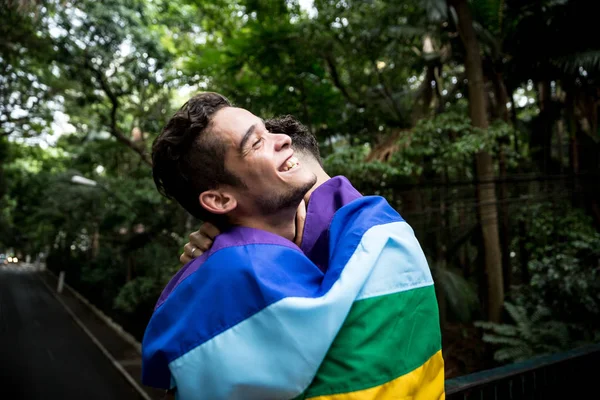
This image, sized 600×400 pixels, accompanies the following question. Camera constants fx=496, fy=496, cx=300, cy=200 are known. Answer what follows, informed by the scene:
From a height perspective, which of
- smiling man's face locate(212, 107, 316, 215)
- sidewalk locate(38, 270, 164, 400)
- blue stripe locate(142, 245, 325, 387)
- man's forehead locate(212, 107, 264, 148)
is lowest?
sidewalk locate(38, 270, 164, 400)

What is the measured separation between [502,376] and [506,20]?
337 inches

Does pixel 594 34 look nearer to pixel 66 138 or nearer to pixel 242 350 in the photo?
pixel 242 350

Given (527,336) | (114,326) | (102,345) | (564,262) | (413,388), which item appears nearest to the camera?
(413,388)

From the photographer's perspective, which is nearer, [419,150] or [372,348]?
[372,348]

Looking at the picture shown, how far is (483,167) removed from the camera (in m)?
8.30

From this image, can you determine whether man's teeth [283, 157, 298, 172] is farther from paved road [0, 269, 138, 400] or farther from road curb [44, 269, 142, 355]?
road curb [44, 269, 142, 355]

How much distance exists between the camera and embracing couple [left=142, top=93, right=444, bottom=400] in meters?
0.91

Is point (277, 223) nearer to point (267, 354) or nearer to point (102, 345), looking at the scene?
point (267, 354)

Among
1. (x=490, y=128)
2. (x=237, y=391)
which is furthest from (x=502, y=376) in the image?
(x=490, y=128)

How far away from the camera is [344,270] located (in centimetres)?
96

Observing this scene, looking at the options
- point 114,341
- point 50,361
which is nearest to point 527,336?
point 50,361

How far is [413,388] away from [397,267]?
25 cm

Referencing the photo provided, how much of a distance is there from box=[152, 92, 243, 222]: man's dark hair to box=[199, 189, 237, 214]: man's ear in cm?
2

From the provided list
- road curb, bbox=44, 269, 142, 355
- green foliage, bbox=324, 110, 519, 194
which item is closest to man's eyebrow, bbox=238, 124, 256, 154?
green foliage, bbox=324, 110, 519, 194
